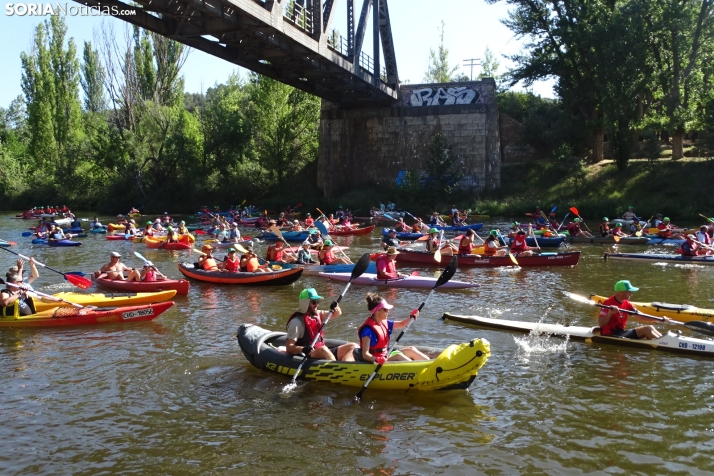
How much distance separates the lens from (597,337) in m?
10.9

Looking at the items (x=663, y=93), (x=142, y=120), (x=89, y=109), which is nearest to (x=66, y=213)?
(x=142, y=120)

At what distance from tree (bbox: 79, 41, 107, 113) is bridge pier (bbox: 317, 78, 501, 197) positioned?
89.9ft

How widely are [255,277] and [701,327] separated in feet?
32.9

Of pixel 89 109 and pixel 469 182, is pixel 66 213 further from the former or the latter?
pixel 89 109

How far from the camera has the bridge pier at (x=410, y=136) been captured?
4003cm

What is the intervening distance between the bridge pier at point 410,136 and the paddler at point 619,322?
29564mm

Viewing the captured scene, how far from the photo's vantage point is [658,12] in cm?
3438

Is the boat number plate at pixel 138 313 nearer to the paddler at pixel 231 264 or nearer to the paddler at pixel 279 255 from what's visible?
the paddler at pixel 231 264

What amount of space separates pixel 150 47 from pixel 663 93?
37011 millimetres

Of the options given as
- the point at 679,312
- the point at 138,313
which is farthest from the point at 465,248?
the point at 138,313

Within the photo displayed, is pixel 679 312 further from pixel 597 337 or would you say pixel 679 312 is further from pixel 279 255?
pixel 279 255

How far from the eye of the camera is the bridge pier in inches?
1576

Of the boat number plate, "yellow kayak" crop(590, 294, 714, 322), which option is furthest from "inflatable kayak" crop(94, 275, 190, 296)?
"yellow kayak" crop(590, 294, 714, 322)

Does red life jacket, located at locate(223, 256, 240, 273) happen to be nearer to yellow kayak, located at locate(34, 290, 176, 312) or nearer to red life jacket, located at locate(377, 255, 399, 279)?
yellow kayak, located at locate(34, 290, 176, 312)
